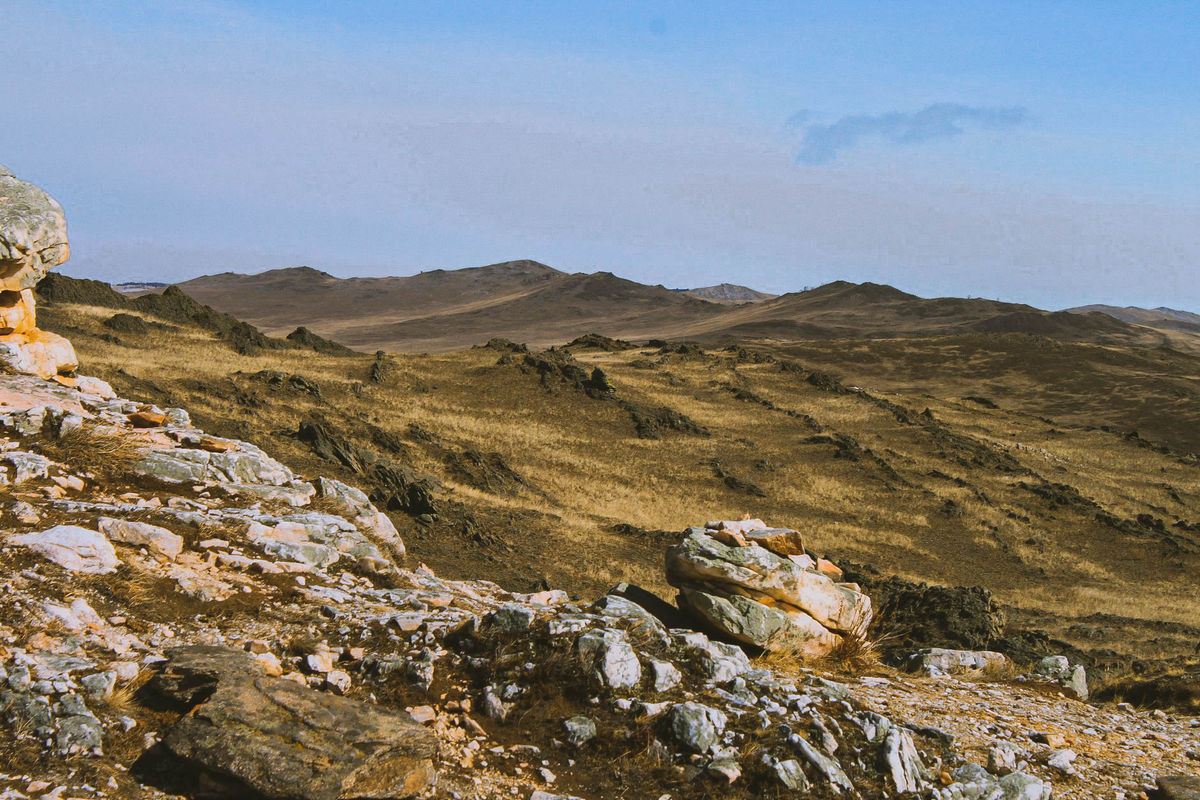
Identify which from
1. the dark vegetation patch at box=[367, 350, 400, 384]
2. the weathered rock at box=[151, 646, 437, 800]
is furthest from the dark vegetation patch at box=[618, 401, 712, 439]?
the weathered rock at box=[151, 646, 437, 800]

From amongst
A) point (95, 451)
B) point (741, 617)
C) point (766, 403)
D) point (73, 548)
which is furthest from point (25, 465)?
point (766, 403)

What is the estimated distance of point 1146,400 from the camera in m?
66.4

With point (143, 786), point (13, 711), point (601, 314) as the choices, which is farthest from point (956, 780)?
point (601, 314)

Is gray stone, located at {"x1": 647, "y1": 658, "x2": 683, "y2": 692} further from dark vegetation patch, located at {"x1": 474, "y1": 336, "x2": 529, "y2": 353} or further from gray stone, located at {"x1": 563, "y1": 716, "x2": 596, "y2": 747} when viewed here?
dark vegetation patch, located at {"x1": 474, "y1": 336, "x2": 529, "y2": 353}

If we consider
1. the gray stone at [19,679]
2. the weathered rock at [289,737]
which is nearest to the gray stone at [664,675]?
the weathered rock at [289,737]

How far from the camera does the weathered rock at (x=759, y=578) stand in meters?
9.64

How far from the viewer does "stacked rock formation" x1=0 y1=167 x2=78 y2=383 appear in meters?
11.4

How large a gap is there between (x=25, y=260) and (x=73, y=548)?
692 centimetres

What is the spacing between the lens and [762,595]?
31.6 ft

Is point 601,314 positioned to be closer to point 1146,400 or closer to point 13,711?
point 1146,400

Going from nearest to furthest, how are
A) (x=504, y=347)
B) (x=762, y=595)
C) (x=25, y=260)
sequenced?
(x=762, y=595) → (x=25, y=260) → (x=504, y=347)

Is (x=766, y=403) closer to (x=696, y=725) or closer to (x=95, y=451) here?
(x=95, y=451)

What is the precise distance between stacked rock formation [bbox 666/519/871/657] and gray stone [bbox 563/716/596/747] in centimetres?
324

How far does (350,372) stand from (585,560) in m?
24.4
